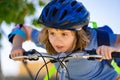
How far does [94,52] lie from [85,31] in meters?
0.82

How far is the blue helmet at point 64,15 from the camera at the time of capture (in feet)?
13.6

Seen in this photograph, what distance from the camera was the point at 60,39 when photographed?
4125 mm

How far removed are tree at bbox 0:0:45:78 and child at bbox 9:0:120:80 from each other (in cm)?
714

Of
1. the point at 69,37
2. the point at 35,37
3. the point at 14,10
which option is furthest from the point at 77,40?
the point at 14,10

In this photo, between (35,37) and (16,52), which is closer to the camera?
(16,52)

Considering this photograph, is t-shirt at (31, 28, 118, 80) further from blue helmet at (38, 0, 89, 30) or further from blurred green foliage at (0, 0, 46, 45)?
blurred green foliage at (0, 0, 46, 45)

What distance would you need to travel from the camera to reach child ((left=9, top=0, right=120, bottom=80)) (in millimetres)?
4152

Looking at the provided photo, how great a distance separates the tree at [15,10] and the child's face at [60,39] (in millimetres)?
7644

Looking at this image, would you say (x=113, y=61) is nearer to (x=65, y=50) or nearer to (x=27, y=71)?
(x=65, y=50)

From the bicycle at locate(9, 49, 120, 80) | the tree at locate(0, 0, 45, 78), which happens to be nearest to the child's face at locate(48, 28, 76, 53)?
the bicycle at locate(9, 49, 120, 80)

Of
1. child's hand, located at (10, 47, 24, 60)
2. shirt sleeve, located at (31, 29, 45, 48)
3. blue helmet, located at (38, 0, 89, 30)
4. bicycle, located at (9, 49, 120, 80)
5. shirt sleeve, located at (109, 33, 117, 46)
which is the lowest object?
bicycle, located at (9, 49, 120, 80)

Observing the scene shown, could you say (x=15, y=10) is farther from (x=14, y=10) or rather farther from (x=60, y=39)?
(x=60, y=39)

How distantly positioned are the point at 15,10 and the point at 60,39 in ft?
26.1

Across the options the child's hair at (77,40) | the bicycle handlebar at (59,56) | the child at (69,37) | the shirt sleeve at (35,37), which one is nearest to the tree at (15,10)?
the shirt sleeve at (35,37)
